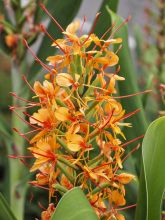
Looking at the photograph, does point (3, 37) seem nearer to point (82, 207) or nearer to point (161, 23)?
point (161, 23)

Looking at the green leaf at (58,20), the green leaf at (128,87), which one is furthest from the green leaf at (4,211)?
the green leaf at (58,20)

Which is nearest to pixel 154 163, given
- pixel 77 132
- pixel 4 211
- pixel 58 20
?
pixel 77 132

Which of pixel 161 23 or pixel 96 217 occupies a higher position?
pixel 96 217

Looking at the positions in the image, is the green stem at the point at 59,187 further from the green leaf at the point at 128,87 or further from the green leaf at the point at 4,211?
the green leaf at the point at 128,87

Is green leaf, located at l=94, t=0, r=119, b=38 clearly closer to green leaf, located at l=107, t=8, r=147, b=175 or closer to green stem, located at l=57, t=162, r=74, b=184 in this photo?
green leaf, located at l=107, t=8, r=147, b=175

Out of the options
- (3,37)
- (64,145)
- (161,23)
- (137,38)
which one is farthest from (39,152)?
(137,38)

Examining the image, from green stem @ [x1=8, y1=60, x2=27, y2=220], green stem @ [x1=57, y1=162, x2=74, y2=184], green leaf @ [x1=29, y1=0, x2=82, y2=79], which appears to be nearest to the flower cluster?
green stem @ [x1=57, y1=162, x2=74, y2=184]
